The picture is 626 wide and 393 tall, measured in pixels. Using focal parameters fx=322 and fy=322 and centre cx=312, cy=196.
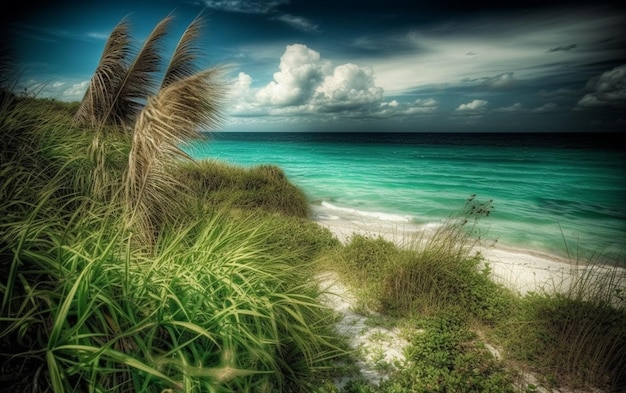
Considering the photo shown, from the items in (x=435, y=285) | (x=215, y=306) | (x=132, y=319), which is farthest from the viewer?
(x=435, y=285)

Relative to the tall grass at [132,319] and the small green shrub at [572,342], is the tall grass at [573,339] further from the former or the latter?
the tall grass at [132,319]

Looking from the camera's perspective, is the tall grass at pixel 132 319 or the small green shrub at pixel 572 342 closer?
the tall grass at pixel 132 319

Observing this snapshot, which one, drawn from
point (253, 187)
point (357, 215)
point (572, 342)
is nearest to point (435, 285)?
point (572, 342)

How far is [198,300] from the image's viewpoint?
7.38 ft

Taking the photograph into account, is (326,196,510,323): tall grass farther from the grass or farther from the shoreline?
the shoreline

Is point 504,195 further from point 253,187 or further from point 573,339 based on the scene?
point 573,339

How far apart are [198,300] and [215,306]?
13cm

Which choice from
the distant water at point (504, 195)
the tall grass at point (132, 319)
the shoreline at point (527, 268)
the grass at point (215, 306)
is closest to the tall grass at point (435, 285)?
the grass at point (215, 306)

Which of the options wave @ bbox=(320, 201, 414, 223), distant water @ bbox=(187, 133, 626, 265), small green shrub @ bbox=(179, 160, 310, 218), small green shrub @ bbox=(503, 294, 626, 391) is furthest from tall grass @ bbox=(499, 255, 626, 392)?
wave @ bbox=(320, 201, 414, 223)

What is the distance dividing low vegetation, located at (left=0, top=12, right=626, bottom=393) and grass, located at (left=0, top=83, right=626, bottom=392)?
0.06 feet

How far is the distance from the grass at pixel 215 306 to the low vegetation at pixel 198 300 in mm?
19

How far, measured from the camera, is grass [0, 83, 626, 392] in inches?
69.7

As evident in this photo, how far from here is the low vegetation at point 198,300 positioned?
1.79 meters

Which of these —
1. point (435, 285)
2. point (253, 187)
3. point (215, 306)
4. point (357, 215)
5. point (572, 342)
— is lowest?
point (357, 215)
